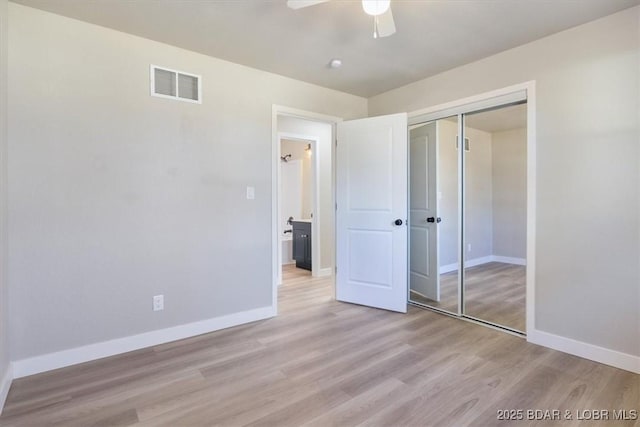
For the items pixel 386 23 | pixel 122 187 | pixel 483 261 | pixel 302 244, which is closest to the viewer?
pixel 386 23

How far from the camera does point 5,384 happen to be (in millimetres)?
1901

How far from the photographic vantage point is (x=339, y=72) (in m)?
3.21

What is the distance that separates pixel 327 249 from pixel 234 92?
290 cm

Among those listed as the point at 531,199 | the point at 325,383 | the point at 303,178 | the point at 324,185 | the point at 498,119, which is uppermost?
the point at 498,119

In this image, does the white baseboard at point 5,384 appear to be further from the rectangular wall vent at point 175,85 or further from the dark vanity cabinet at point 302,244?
the dark vanity cabinet at point 302,244

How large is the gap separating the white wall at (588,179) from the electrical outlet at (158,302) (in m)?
3.07

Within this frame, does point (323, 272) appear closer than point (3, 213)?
No

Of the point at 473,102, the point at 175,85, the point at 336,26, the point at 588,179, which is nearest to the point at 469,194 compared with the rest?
the point at 473,102

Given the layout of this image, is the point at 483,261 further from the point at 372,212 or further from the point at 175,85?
the point at 175,85

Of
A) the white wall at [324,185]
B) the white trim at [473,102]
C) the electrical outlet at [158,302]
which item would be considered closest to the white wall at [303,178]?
the white wall at [324,185]

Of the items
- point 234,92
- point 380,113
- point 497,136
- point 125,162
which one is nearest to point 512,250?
point 497,136

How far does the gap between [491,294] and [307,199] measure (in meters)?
3.66

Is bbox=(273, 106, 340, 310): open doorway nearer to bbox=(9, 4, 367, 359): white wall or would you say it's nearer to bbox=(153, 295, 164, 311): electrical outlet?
bbox=(9, 4, 367, 359): white wall

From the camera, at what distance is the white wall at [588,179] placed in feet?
7.08
